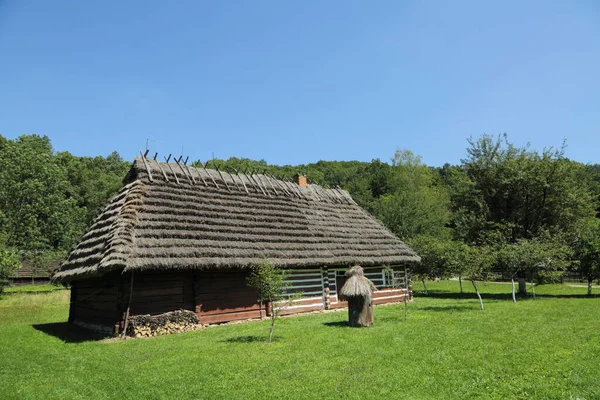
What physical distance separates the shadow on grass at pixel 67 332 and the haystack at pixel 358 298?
876 centimetres

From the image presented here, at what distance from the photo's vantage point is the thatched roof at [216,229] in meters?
14.9

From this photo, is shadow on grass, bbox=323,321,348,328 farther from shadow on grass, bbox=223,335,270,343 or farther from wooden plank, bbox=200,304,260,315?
wooden plank, bbox=200,304,260,315

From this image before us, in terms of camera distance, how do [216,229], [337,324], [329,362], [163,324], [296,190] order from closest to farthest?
[329,362], [337,324], [163,324], [216,229], [296,190]

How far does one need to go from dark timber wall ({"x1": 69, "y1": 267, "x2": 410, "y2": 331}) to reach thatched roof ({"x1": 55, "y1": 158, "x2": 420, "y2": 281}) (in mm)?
1086

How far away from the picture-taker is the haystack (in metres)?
13.8

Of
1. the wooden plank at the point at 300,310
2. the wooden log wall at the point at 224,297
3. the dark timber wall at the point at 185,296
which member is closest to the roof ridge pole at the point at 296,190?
the dark timber wall at the point at 185,296

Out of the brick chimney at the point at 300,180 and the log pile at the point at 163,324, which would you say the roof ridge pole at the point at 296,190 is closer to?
the brick chimney at the point at 300,180

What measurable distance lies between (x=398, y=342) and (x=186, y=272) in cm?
884

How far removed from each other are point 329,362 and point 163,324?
8.24 metres

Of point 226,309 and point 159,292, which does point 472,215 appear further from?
point 159,292

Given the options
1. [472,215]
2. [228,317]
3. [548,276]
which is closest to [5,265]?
[228,317]

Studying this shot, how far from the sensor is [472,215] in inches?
1159

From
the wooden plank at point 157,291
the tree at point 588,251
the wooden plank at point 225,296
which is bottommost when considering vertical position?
the wooden plank at point 225,296

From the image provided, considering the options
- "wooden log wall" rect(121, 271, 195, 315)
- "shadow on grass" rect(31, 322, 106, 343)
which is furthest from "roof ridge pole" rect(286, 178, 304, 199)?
"shadow on grass" rect(31, 322, 106, 343)
